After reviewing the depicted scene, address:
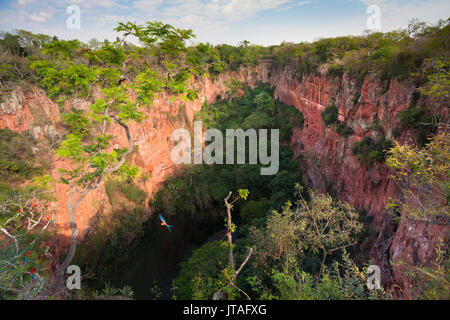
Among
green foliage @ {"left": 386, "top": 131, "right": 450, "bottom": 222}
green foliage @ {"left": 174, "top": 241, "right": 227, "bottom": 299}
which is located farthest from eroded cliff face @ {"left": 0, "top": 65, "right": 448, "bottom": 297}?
green foliage @ {"left": 174, "top": 241, "right": 227, "bottom": 299}

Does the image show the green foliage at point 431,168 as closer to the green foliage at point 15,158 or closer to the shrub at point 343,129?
the shrub at point 343,129

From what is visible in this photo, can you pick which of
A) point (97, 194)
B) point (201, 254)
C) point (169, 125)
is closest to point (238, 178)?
point (201, 254)

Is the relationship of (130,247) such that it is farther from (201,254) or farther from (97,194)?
(201,254)

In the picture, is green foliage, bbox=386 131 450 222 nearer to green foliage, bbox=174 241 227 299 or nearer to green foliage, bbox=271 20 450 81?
green foliage, bbox=271 20 450 81

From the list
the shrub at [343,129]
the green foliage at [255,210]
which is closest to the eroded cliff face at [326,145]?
the shrub at [343,129]

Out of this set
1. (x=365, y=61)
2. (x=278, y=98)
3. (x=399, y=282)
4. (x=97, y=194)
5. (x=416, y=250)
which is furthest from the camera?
(x=278, y=98)

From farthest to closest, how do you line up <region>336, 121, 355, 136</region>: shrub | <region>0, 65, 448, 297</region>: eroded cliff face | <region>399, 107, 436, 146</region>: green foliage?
<region>336, 121, 355, 136</region>: shrub → <region>0, 65, 448, 297</region>: eroded cliff face → <region>399, 107, 436, 146</region>: green foliage

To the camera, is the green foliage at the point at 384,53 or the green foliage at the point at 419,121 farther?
the green foliage at the point at 384,53
